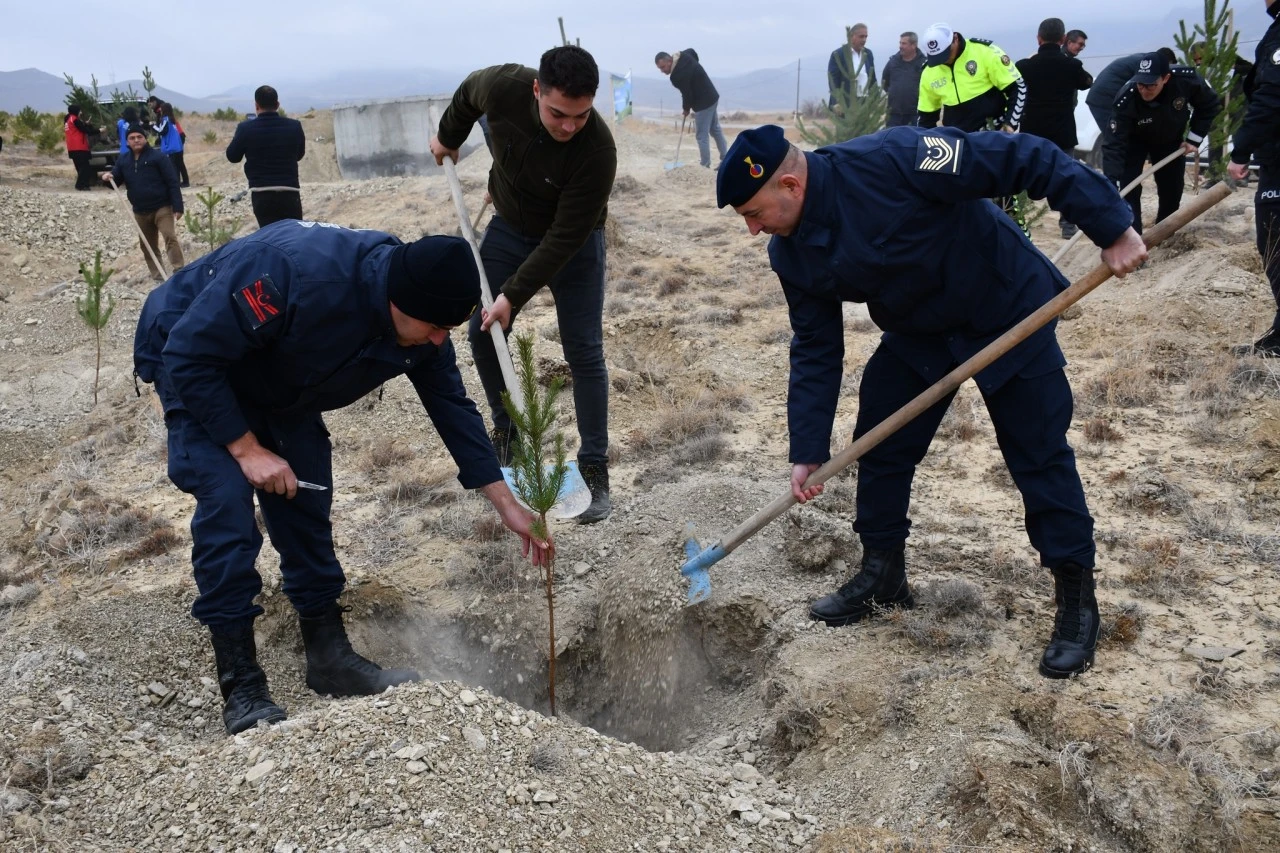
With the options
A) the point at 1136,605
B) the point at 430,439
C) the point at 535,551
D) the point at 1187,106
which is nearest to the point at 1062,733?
the point at 1136,605

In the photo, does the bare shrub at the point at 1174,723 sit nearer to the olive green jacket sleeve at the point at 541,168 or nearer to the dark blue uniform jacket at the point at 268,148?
the olive green jacket sleeve at the point at 541,168

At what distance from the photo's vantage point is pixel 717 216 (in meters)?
12.6

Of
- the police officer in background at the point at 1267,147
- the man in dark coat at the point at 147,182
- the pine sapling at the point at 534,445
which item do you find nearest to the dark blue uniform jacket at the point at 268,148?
the man in dark coat at the point at 147,182

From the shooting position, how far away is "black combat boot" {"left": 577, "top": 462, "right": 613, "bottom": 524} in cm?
441

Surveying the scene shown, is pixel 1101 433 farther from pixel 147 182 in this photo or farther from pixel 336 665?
pixel 147 182

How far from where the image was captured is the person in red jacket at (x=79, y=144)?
16859mm

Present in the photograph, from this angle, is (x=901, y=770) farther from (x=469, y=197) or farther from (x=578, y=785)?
(x=469, y=197)

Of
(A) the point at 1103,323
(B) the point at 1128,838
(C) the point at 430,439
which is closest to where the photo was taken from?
(B) the point at 1128,838

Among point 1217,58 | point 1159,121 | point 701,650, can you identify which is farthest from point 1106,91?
point 701,650

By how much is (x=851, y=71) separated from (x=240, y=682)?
11116 millimetres

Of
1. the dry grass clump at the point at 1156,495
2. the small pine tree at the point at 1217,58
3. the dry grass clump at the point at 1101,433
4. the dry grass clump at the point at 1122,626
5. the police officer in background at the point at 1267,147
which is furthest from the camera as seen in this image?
the small pine tree at the point at 1217,58

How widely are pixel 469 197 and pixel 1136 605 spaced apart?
434 inches

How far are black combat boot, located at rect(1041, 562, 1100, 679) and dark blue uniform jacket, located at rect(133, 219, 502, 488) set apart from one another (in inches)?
82.2

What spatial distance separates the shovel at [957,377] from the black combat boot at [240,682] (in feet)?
4.87
